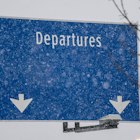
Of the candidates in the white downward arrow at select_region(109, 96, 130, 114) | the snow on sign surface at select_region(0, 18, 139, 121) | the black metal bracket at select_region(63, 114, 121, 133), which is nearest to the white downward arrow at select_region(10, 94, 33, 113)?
the snow on sign surface at select_region(0, 18, 139, 121)

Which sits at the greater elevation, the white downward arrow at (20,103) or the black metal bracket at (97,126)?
the white downward arrow at (20,103)

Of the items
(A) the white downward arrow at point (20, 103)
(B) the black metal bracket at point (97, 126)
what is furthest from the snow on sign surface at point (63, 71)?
(B) the black metal bracket at point (97, 126)

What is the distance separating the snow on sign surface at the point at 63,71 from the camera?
28.3 ft

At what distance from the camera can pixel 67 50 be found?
880 centimetres

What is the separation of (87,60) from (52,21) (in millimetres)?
661

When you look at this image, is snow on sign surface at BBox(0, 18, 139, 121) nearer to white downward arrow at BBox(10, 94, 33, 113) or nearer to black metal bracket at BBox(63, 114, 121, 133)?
white downward arrow at BBox(10, 94, 33, 113)

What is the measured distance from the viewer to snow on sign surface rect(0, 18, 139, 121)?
28.3ft

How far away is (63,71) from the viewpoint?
8781 mm

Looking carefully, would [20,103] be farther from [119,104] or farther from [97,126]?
[119,104]

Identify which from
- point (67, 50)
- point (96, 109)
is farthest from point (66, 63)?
point (96, 109)

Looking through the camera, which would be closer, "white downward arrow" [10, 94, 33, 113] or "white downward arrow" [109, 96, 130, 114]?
"white downward arrow" [10, 94, 33, 113]


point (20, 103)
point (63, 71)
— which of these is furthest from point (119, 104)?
point (20, 103)

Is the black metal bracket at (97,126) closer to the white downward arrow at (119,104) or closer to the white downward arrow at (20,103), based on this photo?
the white downward arrow at (119,104)

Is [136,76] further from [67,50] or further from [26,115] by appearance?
[26,115]
